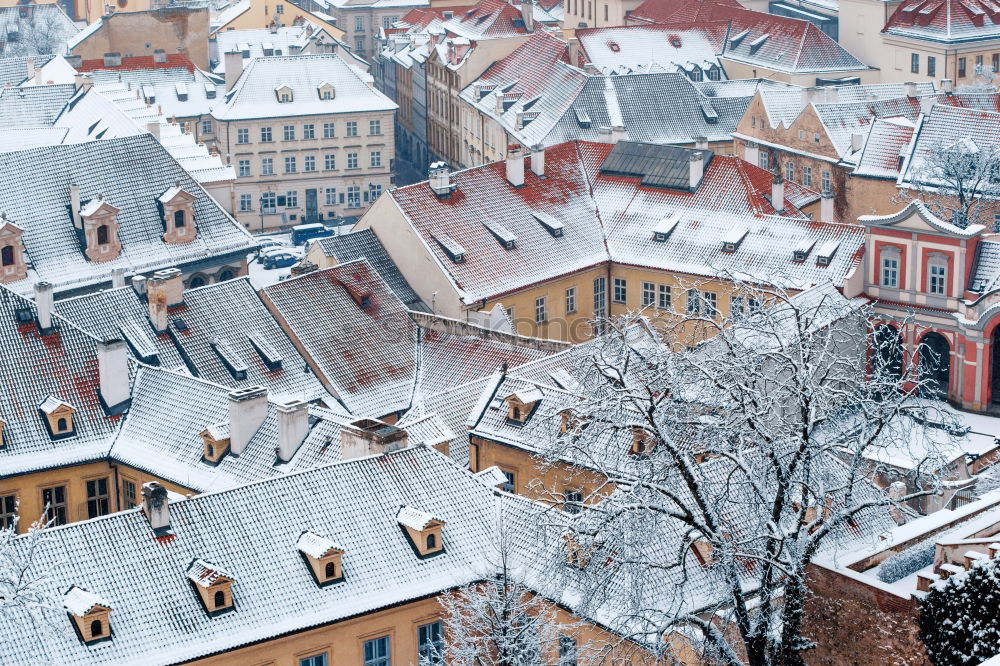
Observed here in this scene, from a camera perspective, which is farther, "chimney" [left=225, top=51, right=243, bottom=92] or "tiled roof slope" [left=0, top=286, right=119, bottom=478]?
"chimney" [left=225, top=51, right=243, bottom=92]

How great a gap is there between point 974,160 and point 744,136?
933 inches

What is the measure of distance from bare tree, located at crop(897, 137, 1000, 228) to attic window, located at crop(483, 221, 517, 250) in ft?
69.6

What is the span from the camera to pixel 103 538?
55.6 metres

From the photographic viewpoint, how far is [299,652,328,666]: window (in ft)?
184

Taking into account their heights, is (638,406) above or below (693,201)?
above

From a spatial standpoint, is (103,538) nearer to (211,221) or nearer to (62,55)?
(211,221)

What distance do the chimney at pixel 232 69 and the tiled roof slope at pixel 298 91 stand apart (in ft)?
4.07

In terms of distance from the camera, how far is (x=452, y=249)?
91.8 metres

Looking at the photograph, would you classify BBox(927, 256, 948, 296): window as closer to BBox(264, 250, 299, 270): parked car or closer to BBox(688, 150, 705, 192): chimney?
BBox(688, 150, 705, 192): chimney

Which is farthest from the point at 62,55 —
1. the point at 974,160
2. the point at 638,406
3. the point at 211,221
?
the point at 638,406

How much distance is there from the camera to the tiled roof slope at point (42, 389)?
71125mm

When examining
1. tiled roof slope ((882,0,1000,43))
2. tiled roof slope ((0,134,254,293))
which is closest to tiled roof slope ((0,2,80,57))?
tiled roof slope ((882,0,1000,43))

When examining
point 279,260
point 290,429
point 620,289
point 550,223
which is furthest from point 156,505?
point 279,260

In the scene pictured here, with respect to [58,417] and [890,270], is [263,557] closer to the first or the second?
[58,417]
